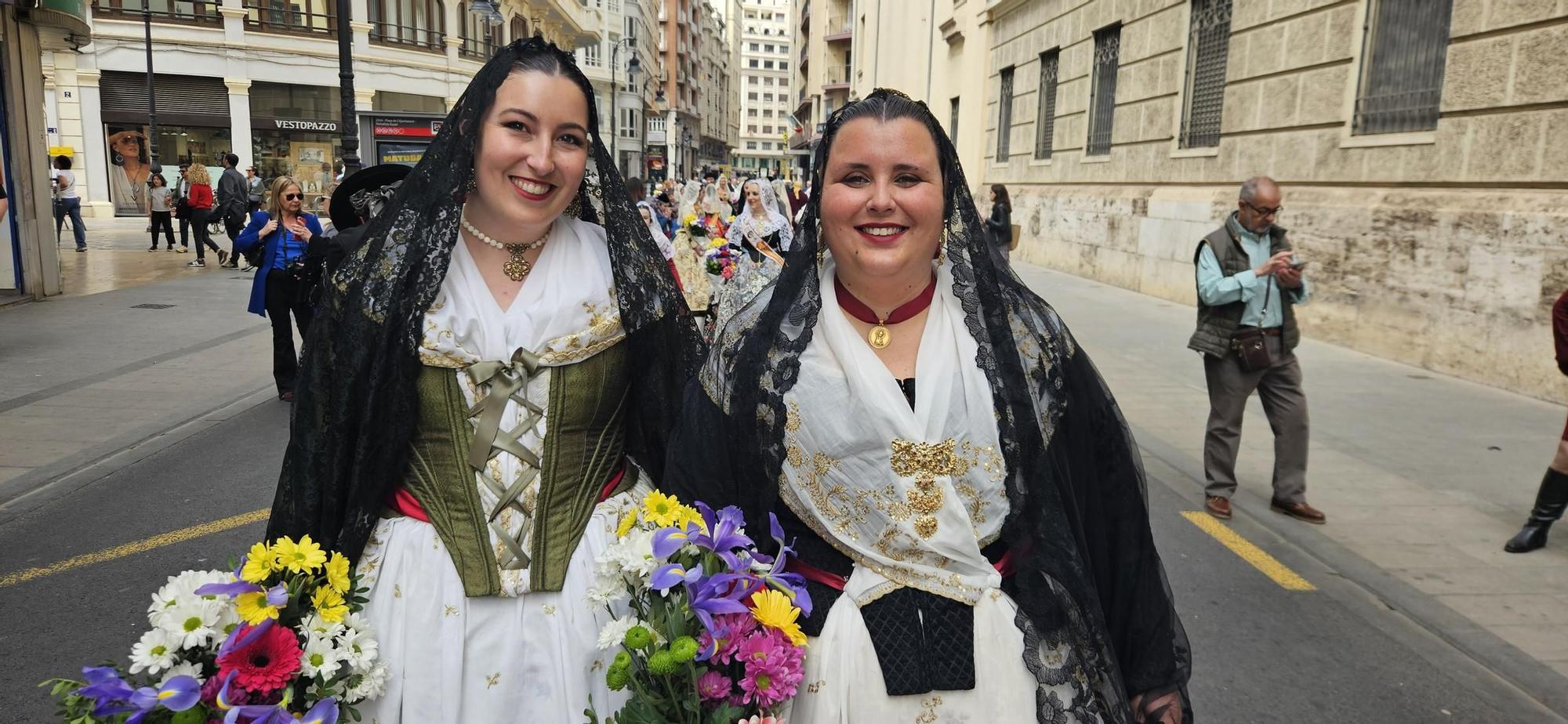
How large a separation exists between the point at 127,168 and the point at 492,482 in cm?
3622

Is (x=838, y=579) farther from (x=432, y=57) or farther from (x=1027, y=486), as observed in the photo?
(x=432, y=57)

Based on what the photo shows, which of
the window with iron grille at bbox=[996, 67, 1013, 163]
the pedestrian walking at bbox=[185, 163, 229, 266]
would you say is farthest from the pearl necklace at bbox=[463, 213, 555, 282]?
the window with iron grille at bbox=[996, 67, 1013, 163]

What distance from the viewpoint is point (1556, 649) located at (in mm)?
4355

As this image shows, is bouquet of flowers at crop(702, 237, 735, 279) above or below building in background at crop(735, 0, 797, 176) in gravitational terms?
below

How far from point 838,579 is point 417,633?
0.86 metres

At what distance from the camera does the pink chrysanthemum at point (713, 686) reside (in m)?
1.73

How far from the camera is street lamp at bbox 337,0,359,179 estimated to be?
41.6 feet

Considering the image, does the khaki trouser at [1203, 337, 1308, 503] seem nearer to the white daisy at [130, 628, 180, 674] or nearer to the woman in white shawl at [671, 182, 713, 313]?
the woman in white shawl at [671, 182, 713, 313]

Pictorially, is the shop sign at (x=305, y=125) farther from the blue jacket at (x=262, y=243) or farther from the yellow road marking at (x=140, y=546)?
the yellow road marking at (x=140, y=546)

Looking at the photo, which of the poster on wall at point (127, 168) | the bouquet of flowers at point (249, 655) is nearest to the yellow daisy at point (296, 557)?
the bouquet of flowers at point (249, 655)

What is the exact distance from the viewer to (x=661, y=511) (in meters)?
1.86

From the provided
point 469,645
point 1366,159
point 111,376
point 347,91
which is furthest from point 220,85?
point 469,645

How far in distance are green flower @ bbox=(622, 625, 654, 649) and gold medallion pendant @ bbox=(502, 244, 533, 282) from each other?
0.97 m

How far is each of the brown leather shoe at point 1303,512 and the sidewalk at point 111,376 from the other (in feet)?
23.3
